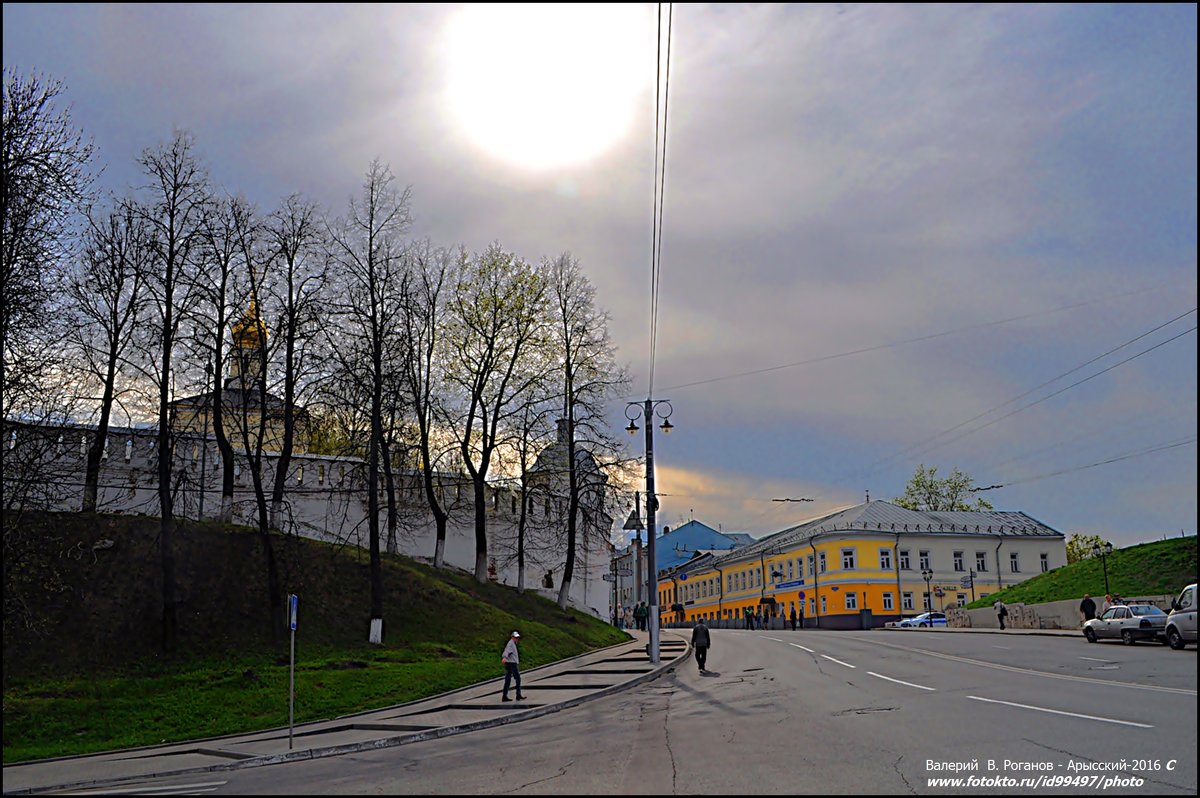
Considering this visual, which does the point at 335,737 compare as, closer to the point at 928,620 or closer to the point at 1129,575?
the point at 1129,575

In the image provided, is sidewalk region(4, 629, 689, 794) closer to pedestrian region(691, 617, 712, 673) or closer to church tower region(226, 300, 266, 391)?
pedestrian region(691, 617, 712, 673)

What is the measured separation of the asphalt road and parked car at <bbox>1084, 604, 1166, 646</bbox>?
396 inches

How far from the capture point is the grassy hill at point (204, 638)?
2197 cm

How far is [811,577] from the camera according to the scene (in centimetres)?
7806

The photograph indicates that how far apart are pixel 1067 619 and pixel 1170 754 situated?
40.8 metres

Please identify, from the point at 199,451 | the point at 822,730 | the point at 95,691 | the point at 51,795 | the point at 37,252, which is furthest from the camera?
the point at 199,451

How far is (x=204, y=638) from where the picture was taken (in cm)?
2853

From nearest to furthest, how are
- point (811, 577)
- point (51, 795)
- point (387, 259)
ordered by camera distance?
point (51, 795) → point (387, 259) → point (811, 577)

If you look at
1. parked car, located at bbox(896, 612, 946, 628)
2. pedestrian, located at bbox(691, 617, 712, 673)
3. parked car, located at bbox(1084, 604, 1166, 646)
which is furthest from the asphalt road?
parked car, located at bbox(896, 612, 946, 628)

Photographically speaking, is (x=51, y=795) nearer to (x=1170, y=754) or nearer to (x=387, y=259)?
(x=1170, y=754)

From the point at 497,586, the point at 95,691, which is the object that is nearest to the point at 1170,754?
the point at 95,691

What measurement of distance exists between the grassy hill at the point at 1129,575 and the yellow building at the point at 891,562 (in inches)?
564

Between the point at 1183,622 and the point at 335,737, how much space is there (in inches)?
1036

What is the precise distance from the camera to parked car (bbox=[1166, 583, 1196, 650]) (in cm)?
3014
